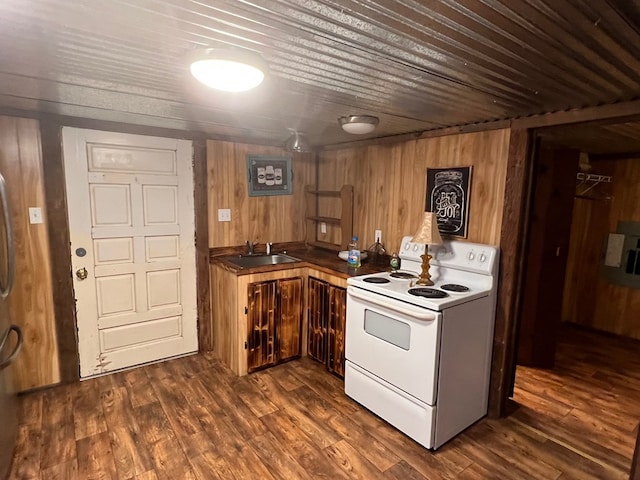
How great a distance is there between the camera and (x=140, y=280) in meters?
3.00

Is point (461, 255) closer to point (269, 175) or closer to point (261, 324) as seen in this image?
point (261, 324)

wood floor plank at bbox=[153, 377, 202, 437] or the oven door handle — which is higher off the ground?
the oven door handle

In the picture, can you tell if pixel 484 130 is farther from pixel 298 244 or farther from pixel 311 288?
A: pixel 298 244

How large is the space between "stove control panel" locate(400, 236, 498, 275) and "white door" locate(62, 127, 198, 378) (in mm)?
1934

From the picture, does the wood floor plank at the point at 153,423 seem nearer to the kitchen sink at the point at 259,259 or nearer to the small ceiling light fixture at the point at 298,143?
the kitchen sink at the point at 259,259

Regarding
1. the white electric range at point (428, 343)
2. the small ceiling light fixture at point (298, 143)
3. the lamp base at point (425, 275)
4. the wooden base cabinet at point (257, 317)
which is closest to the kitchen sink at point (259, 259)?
the wooden base cabinet at point (257, 317)

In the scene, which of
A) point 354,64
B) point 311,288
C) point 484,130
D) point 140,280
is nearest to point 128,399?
point 140,280

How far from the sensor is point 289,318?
3148 millimetres

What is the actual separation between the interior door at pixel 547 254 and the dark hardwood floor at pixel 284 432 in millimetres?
260

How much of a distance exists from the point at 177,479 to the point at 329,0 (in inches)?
88.2

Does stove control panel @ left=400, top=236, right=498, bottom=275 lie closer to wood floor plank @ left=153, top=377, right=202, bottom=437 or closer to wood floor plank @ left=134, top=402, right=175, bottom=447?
wood floor plank @ left=153, top=377, right=202, bottom=437

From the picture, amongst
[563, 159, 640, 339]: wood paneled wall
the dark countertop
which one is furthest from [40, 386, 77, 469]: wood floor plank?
[563, 159, 640, 339]: wood paneled wall

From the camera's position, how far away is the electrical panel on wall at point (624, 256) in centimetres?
380

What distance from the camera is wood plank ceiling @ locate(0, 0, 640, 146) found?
1038mm
